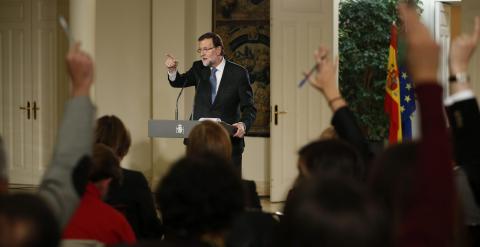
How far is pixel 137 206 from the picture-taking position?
3863 mm

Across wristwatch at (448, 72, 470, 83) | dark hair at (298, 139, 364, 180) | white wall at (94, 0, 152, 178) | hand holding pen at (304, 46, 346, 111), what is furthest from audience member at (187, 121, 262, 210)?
white wall at (94, 0, 152, 178)

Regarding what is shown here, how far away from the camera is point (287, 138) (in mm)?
9625

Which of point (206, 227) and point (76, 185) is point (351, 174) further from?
point (76, 185)

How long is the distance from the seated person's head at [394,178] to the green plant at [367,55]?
1098cm

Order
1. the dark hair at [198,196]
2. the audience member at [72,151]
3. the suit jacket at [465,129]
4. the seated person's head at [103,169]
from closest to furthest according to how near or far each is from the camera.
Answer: the dark hair at [198,196] < the audience member at [72,151] < the suit jacket at [465,129] < the seated person's head at [103,169]

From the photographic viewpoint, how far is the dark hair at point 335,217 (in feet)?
4.43

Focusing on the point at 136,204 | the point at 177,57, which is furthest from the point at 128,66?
the point at 136,204

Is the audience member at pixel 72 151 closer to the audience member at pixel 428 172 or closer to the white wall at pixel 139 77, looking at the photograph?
the audience member at pixel 428 172

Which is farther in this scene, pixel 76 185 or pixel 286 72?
pixel 286 72

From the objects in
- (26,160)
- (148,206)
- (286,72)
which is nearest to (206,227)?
(148,206)

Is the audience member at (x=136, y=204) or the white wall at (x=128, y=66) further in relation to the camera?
the white wall at (x=128, y=66)

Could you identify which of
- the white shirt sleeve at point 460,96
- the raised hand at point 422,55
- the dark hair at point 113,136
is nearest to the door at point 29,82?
the dark hair at point 113,136

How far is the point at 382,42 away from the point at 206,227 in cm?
1127

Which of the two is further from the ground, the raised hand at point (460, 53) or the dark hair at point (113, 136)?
the raised hand at point (460, 53)
